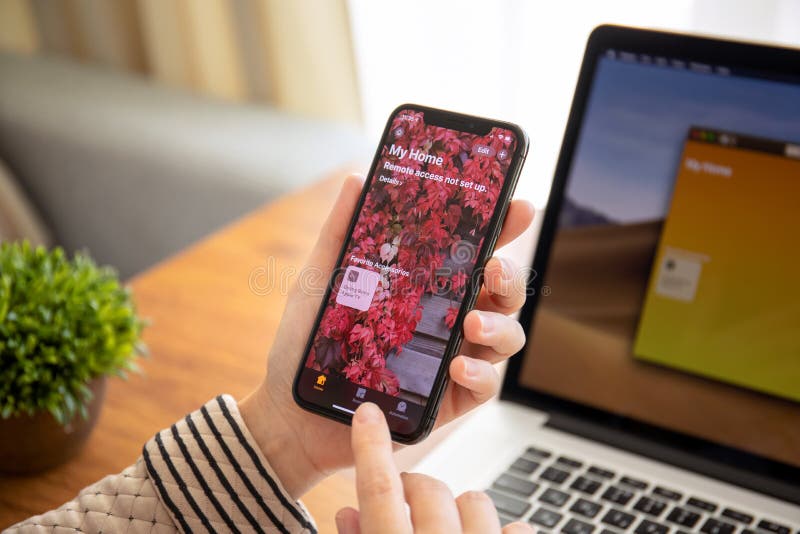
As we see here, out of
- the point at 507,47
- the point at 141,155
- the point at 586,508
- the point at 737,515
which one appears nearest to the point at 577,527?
the point at 586,508

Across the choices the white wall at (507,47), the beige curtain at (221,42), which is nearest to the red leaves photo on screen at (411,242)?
Result: the white wall at (507,47)

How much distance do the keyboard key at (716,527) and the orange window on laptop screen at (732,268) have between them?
0.11 metres

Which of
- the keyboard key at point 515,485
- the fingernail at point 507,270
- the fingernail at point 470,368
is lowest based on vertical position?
the keyboard key at point 515,485

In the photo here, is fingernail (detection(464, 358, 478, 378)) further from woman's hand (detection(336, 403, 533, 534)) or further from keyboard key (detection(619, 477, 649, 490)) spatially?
keyboard key (detection(619, 477, 649, 490))

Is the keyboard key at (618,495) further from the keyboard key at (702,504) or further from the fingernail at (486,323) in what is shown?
the fingernail at (486,323)

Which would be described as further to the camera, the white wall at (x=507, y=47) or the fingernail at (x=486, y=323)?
the white wall at (x=507, y=47)

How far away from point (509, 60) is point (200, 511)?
1104mm

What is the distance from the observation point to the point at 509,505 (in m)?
0.57

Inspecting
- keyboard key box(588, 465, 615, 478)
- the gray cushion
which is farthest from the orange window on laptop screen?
the gray cushion

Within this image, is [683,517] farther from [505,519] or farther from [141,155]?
[141,155]

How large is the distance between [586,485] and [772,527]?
0.45 ft

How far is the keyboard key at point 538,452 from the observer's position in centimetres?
62

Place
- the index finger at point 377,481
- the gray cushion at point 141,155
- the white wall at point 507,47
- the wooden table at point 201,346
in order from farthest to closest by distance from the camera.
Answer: the gray cushion at point 141,155 < the white wall at point 507,47 < the wooden table at point 201,346 < the index finger at point 377,481

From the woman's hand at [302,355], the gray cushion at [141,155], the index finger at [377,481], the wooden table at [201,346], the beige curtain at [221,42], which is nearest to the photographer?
the index finger at [377,481]
